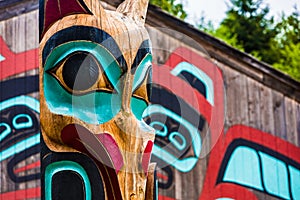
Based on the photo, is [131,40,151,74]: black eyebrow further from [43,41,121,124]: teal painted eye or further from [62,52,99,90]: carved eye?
[62,52,99,90]: carved eye

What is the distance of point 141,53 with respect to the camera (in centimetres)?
449

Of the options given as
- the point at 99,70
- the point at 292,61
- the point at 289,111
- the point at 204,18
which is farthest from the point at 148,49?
the point at 204,18

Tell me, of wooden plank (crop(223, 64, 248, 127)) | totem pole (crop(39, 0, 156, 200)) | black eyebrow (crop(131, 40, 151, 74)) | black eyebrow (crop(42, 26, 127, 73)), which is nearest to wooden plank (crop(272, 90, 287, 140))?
wooden plank (crop(223, 64, 248, 127))

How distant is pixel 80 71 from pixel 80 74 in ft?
0.07

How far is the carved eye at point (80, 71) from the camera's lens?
168 inches

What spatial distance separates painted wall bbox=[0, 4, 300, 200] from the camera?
8000mm

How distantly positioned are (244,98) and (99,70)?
609 centimetres

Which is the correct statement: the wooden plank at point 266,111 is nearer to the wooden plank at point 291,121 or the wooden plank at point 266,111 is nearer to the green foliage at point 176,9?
the wooden plank at point 291,121

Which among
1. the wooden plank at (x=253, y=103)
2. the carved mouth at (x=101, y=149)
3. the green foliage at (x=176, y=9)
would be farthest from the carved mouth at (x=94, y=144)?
the green foliage at (x=176, y=9)

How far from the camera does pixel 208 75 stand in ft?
31.4

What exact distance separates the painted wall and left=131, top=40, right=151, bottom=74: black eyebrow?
362 centimetres

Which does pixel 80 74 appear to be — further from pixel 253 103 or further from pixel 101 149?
pixel 253 103

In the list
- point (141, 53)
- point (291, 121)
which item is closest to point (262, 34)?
point (291, 121)

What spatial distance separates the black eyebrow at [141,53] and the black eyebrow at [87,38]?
7 centimetres
